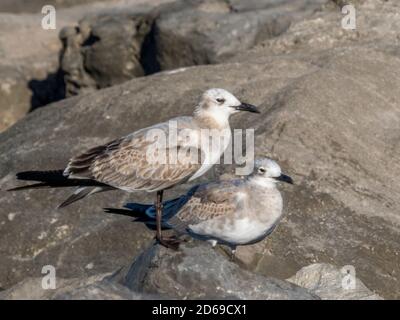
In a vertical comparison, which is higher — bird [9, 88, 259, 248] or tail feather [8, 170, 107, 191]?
bird [9, 88, 259, 248]

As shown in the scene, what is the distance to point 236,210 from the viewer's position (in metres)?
8.41

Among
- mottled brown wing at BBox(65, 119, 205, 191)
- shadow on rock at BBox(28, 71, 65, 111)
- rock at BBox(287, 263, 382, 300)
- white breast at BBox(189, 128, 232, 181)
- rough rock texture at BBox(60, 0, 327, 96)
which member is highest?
white breast at BBox(189, 128, 232, 181)

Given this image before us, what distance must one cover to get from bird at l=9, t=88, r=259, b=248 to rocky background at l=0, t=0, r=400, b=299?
29.0 inches

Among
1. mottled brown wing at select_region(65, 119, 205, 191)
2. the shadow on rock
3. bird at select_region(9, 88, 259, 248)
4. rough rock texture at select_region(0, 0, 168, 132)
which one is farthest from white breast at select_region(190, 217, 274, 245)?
the shadow on rock

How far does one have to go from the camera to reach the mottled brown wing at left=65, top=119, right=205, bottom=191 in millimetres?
8812

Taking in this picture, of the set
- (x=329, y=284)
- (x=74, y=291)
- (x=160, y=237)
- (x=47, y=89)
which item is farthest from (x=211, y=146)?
(x=47, y=89)

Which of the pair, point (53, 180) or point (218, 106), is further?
point (53, 180)

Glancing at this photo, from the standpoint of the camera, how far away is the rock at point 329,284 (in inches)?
329

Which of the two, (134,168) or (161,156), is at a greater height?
(161,156)

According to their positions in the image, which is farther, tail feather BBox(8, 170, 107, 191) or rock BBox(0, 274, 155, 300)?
tail feather BBox(8, 170, 107, 191)

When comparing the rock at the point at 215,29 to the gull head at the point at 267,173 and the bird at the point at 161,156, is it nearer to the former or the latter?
the bird at the point at 161,156

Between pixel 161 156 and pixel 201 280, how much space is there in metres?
1.68

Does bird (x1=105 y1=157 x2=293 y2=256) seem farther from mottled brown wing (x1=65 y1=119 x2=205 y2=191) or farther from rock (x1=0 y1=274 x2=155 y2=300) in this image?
rock (x1=0 y1=274 x2=155 y2=300)

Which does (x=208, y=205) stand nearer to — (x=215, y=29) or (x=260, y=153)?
(x=260, y=153)
